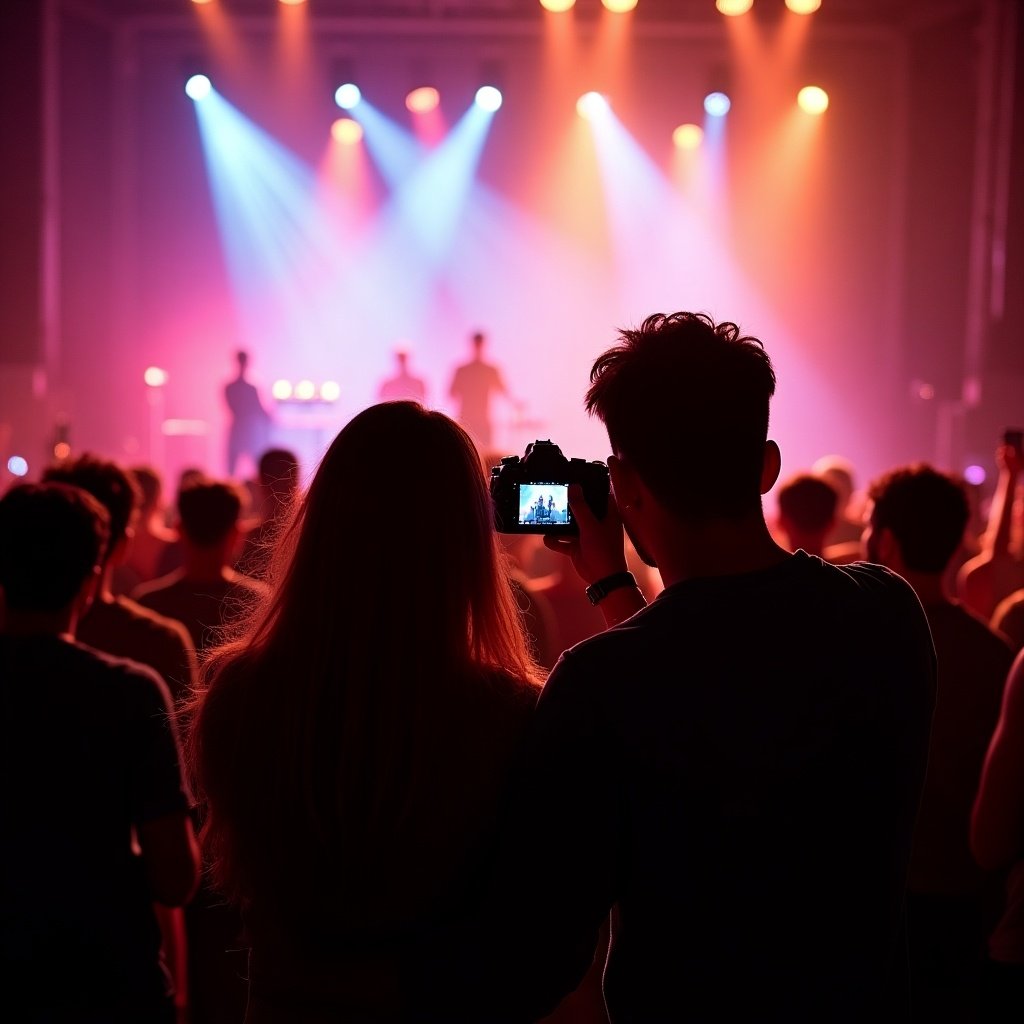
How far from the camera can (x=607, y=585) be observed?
1.45 metres

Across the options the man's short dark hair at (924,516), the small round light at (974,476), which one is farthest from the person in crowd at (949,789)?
the small round light at (974,476)

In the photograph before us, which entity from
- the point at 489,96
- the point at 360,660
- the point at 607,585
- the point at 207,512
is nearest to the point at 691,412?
the point at 607,585

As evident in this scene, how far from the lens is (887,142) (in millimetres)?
13148

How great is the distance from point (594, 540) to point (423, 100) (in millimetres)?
12227

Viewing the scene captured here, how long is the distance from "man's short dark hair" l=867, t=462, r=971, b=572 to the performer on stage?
9.08m

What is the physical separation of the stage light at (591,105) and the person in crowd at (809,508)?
10.1m

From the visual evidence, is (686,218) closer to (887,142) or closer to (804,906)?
(887,142)

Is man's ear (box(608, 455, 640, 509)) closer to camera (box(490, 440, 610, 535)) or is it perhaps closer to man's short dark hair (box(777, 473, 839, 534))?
camera (box(490, 440, 610, 535))

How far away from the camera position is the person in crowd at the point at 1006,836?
195 centimetres

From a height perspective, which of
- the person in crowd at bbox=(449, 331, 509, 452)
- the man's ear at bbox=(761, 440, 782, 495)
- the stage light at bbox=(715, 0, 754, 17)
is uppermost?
the stage light at bbox=(715, 0, 754, 17)

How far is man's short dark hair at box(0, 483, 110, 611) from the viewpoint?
181 centimetres

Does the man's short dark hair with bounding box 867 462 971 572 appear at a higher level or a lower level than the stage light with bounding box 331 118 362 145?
lower

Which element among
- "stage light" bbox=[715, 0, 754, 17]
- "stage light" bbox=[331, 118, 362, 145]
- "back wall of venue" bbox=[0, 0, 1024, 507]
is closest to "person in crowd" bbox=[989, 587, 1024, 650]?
"back wall of venue" bbox=[0, 0, 1024, 507]

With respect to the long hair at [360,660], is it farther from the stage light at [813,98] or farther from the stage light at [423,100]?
the stage light at [813,98]
